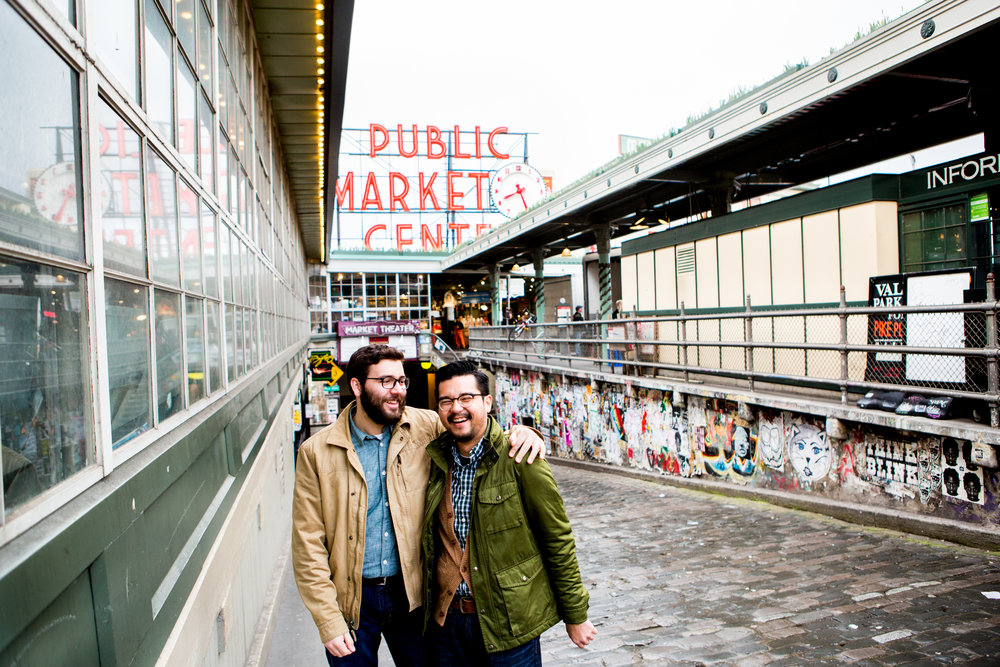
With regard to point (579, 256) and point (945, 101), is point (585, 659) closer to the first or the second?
point (945, 101)

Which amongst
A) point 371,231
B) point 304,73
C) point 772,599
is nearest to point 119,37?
point 772,599

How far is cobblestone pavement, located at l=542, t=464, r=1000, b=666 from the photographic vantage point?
425 cm

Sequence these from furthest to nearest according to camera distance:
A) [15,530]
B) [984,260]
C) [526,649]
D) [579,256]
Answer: [579,256]
[984,260]
[526,649]
[15,530]

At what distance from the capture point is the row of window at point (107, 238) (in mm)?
1427

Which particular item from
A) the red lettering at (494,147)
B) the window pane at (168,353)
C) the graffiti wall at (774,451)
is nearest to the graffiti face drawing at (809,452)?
the graffiti wall at (774,451)

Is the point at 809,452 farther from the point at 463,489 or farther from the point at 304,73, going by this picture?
the point at 304,73

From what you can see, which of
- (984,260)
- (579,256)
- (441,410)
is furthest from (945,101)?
(579,256)

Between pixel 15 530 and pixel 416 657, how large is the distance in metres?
2.06

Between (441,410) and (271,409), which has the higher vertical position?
(441,410)

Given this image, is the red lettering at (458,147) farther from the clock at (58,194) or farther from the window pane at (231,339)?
the clock at (58,194)

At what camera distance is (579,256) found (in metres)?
43.9

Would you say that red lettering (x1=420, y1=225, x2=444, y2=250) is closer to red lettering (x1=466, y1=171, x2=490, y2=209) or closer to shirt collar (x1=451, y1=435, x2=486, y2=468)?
red lettering (x1=466, y1=171, x2=490, y2=209)

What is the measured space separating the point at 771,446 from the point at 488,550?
682 cm

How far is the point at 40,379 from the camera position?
1532 mm
